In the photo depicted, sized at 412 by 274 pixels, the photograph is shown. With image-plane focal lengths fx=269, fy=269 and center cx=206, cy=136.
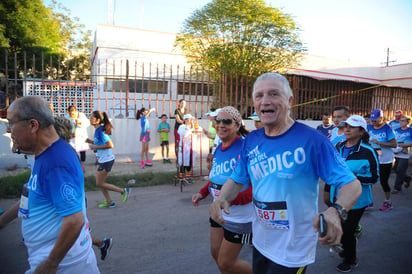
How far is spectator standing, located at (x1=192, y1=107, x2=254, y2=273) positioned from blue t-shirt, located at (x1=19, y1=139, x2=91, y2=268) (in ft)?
4.33

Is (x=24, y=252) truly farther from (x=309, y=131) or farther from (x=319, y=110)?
(x=319, y=110)

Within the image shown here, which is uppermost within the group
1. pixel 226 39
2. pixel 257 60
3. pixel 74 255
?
pixel 226 39

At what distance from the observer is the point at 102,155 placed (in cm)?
555

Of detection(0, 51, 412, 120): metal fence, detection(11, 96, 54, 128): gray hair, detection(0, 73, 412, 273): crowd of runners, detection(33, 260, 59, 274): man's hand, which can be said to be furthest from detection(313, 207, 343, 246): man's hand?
detection(0, 51, 412, 120): metal fence

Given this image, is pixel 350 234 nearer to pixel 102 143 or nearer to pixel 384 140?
pixel 384 140

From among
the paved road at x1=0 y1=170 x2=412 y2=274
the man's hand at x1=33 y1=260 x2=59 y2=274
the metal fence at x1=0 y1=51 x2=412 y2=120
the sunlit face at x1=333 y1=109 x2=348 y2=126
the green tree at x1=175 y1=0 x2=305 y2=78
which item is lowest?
the paved road at x1=0 y1=170 x2=412 y2=274

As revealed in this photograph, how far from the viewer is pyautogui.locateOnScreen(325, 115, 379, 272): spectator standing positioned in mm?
3411

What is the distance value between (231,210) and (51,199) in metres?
1.65

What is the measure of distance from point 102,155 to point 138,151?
5.15 meters

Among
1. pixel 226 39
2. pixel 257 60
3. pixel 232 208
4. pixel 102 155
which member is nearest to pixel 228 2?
pixel 226 39

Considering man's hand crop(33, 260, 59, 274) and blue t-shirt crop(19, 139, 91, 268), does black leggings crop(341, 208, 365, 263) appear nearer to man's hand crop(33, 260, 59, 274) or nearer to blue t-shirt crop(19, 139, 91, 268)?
blue t-shirt crop(19, 139, 91, 268)

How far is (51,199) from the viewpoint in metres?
1.73

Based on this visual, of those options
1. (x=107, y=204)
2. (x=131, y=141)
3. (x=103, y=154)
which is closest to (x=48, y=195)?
(x=103, y=154)

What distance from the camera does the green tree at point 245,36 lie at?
13391 millimetres
